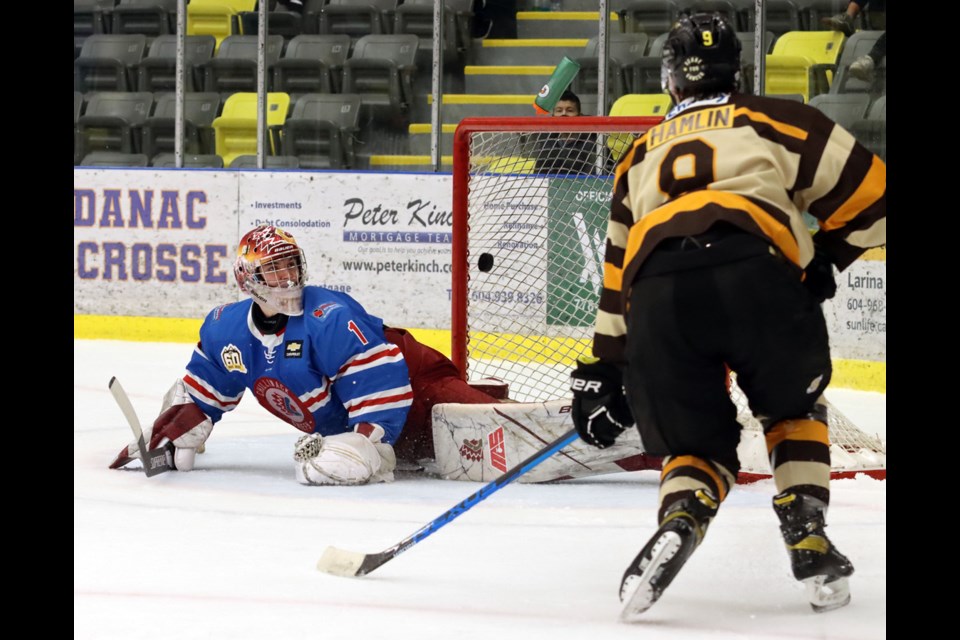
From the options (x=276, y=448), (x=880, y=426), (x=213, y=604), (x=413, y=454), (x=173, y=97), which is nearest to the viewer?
(x=213, y=604)

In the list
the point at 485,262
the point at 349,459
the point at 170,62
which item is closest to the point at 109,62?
the point at 170,62

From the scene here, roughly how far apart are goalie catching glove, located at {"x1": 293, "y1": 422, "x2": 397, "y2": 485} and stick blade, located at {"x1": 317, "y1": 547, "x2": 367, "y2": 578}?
0.89m

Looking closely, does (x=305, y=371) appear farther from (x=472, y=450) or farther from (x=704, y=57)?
(x=704, y=57)

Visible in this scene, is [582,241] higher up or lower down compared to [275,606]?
higher up

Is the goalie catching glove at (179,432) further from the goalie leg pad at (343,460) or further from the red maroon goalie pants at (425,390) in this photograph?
the red maroon goalie pants at (425,390)

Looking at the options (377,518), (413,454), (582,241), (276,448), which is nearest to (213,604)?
(377,518)

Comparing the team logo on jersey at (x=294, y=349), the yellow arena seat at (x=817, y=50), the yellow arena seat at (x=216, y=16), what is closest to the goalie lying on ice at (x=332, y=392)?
the team logo on jersey at (x=294, y=349)

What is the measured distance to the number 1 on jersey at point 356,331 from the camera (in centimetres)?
365

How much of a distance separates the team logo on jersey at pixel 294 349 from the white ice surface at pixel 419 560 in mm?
362

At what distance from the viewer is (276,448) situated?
4383mm

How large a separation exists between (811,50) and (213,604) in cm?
472

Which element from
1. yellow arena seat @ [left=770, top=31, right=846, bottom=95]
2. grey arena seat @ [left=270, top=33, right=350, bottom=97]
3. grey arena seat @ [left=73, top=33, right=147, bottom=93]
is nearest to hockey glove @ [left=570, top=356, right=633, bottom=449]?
yellow arena seat @ [left=770, top=31, right=846, bottom=95]

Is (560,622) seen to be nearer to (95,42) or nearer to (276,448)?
(276,448)

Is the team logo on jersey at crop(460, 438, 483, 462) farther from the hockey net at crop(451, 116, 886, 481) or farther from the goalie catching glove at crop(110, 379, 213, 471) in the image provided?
the goalie catching glove at crop(110, 379, 213, 471)
